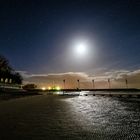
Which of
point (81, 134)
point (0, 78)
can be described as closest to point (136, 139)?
point (81, 134)

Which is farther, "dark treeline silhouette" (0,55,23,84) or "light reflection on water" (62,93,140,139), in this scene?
"dark treeline silhouette" (0,55,23,84)

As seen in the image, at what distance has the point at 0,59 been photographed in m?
161

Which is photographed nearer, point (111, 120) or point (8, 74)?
point (111, 120)

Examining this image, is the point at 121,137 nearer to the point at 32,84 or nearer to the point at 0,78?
the point at 0,78

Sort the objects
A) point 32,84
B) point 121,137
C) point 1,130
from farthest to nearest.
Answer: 1. point 32,84
2. point 1,130
3. point 121,137

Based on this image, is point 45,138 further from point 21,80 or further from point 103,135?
point 21,80

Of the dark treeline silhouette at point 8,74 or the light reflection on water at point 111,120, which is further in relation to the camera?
the dark treeline silhouette at point 8,74

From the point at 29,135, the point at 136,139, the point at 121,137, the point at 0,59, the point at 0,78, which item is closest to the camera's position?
the point at 136,139

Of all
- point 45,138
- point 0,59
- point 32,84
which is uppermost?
point 0,59

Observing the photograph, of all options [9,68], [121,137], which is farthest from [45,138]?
[9,68]

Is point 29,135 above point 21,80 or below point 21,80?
below

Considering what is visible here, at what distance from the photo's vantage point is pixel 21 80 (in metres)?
168

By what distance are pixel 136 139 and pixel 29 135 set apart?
5424 millimetres

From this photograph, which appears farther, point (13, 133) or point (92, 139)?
point (13, 133)
